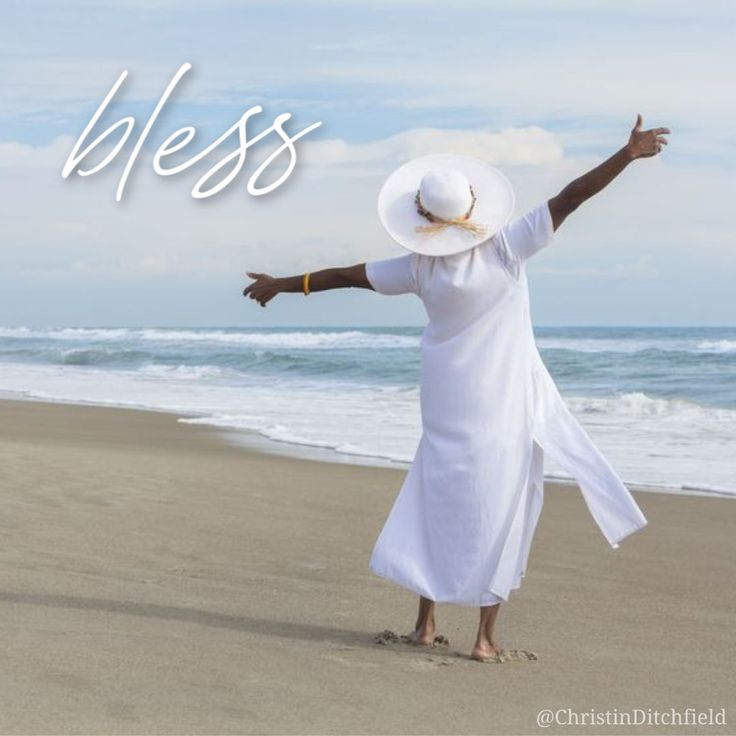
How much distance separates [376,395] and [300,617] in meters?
17.5

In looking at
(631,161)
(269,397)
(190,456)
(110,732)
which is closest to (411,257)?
(631,161)

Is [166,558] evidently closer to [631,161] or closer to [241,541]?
[241,541]

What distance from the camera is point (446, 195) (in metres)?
4.86

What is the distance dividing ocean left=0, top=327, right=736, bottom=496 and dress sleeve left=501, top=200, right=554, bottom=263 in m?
6.07

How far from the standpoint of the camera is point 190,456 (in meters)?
12.0

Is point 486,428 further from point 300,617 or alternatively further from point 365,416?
point 365,416

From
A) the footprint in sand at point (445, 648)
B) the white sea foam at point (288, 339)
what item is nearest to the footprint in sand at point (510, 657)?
the footprint in sand at point (445, 648)

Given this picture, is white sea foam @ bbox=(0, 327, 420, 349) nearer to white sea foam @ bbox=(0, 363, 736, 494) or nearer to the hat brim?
white sea foam @ bbox=(0, 363, 736, 494)

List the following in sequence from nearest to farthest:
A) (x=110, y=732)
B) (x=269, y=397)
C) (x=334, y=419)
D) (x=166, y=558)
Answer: (x=110, y=732) < (x=166, y=558) < (x=334, y=419) < (x=269, y=397)

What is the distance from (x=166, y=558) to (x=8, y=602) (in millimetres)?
1402

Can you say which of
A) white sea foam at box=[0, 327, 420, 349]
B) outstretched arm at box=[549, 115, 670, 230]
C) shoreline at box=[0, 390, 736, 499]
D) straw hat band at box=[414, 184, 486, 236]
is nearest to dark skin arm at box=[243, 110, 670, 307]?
outstretched arm at box=[549, 115, 670, 230]

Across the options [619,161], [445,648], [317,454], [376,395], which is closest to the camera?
[619,161]

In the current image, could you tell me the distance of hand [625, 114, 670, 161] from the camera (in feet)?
14.9

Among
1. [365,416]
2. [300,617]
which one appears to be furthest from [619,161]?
[365,416]
